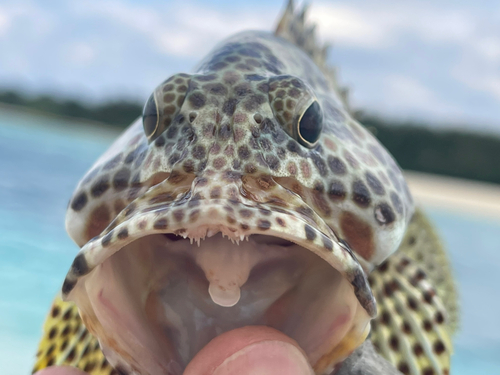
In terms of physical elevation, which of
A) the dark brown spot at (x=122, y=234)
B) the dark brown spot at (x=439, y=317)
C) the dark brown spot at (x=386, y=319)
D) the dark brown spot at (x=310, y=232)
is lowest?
the dark brown spot at (x=386, y=319)

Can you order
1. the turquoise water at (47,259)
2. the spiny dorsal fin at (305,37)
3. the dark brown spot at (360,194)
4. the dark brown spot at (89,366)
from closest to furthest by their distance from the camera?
1. the dark brown spot at (360,194)
2. the dark brown spot at (89,366)
3. the spiny dorsal fin at (305,37)
4. the turquoise water at (47,259)

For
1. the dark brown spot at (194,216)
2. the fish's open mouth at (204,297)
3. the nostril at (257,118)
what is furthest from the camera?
the nostril at (257,118)

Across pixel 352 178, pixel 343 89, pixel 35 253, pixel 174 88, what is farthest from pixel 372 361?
pixel 35 253

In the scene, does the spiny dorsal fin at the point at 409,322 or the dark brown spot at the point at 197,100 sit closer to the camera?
the dark brown spot at the point at 197,100

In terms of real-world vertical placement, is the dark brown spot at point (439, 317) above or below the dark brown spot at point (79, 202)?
below

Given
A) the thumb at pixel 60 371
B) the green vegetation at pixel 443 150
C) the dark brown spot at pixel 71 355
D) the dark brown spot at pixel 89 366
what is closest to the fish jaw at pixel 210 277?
the thumb at pixel 60 371

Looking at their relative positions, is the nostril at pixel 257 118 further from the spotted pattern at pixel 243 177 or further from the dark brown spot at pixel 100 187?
the dark brown spot at pixel 100 187

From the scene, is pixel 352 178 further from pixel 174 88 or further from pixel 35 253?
pixel 35 253
